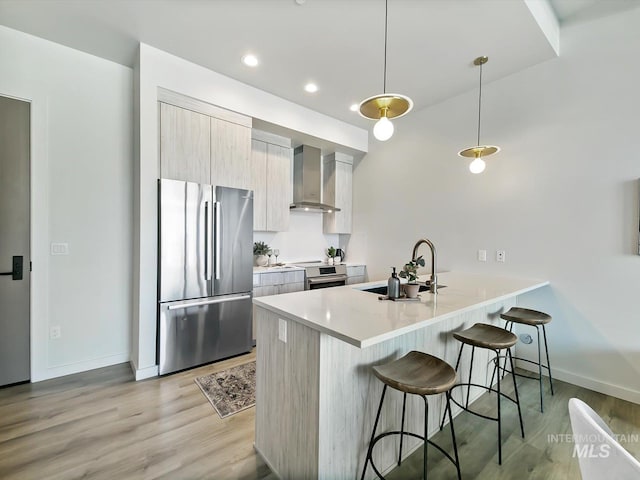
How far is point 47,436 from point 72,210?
187 centimetres

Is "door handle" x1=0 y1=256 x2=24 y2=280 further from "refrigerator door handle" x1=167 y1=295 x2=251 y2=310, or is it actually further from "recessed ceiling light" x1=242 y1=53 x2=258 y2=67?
"recessed ceiling light" x1=242 y1=53 x2=258 y2=67

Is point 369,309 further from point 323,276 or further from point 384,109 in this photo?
point 323,276

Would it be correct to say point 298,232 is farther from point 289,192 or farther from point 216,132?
point 216,132

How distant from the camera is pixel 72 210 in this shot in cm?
271

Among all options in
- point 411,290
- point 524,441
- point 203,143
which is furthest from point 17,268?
point 524,441

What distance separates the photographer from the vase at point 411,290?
189 cm

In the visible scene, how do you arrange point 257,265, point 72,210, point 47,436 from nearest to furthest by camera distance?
point 47,436 < point 72,210 < point 257,265

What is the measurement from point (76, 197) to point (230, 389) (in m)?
2.32

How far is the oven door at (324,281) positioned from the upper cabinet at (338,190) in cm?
91

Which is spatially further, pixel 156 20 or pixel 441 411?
pixel 156 20

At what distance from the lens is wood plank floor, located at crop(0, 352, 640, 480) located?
1647mm

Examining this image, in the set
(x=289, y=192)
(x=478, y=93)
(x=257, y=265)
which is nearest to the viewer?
(x=478, y=93)

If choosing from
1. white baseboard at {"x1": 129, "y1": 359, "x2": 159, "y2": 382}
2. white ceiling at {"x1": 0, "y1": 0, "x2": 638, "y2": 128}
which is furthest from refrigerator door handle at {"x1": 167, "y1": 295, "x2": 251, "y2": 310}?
white ceiling at {"x1": 0, "y1": 0, "x2": 638, "y2": 128}

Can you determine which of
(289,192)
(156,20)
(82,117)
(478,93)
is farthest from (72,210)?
(478,93)
